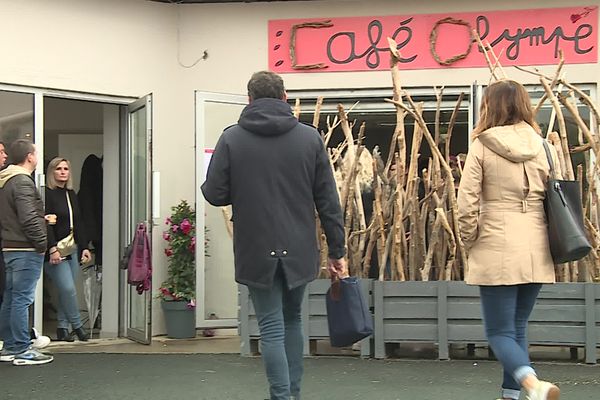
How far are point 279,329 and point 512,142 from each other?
1.47 meters

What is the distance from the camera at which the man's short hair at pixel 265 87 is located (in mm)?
4855

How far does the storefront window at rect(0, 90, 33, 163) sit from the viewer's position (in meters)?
8.45

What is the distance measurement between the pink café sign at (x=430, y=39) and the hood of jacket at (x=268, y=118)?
15.2 ft

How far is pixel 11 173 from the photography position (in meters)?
7.16

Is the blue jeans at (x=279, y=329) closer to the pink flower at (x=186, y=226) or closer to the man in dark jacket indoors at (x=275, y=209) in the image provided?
the man in dark jacket indoors at (x=275, y=209)

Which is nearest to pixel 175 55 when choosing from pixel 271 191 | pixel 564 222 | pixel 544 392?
pixel 271 191

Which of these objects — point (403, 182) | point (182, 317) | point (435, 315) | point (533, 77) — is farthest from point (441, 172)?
point (182, 317)

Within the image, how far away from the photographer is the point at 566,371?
661cm

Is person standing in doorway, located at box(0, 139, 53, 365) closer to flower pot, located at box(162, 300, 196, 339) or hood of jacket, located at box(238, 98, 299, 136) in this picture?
flower pot, located at box(162, 300, 196, 339)

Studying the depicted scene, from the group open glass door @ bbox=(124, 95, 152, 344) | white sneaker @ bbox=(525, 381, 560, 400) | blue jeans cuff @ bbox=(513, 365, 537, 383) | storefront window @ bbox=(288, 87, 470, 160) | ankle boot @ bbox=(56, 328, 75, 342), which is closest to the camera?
white sneaker @ bbox=(525, 381, 560, 400)

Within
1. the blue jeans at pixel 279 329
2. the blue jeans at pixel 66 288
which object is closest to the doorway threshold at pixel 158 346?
the blue jeans at pixel 66 288

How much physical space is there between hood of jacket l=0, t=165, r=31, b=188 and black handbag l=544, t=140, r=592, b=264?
4.05 m

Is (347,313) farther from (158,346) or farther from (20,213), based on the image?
(158,346)

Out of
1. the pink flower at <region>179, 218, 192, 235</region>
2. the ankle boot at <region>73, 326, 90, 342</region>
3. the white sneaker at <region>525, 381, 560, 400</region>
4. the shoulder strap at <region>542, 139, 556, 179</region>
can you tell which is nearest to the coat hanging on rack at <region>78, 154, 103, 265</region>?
the pink flower at <region>179, 218, 192, 235</region>
